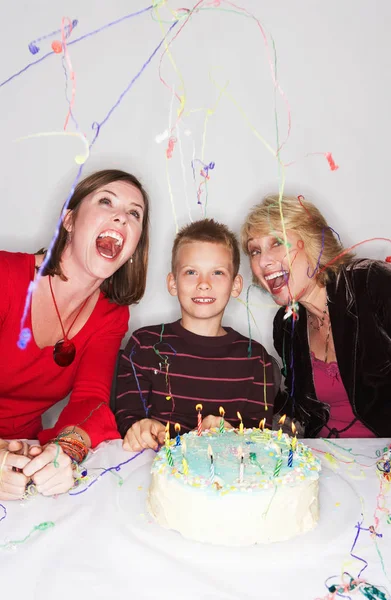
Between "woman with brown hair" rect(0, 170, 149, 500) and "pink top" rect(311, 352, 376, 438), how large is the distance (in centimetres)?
72

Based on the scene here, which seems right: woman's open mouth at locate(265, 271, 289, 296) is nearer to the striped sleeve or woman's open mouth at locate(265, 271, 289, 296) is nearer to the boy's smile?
the boy's smile

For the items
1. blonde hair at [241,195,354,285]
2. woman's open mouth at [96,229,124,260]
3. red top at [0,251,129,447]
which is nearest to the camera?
red top at [0,251,129,447]

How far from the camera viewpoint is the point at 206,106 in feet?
7.75

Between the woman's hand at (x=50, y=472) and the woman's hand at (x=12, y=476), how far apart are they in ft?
0.07

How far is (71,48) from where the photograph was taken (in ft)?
7.52

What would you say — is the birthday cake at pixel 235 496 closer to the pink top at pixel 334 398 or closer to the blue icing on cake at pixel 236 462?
the blue icing on cake at pixel 236 462

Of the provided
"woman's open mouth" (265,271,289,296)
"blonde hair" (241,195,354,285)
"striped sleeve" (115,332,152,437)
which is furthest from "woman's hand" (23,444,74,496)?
"blonde hair" (241,195,354,285)

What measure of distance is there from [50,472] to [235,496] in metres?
0.43

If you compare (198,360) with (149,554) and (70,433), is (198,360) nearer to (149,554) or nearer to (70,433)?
(70,433)

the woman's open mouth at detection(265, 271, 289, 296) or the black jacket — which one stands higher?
the woman's open mouth at detection(265, 271, 289, 296)

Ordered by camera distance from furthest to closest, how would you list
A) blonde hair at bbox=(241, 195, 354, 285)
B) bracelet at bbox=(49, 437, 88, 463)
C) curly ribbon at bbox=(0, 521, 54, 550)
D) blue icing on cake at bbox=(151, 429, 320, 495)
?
blonde hair at bbox=(241, 195, 354, 285), bracelet at bbox=(49, 437, 88, 463), blue icing on cake at bbox=(151, 429, 320, 495), curly ribbon at bbox=(0, 521, 54, 550)

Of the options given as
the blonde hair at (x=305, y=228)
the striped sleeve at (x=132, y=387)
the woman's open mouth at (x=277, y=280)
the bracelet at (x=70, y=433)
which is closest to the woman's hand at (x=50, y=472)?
the bracelet at (x=70, y=433)

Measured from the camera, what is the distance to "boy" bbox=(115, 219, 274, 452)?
6.20 feet

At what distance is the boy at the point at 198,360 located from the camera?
6.20ft
